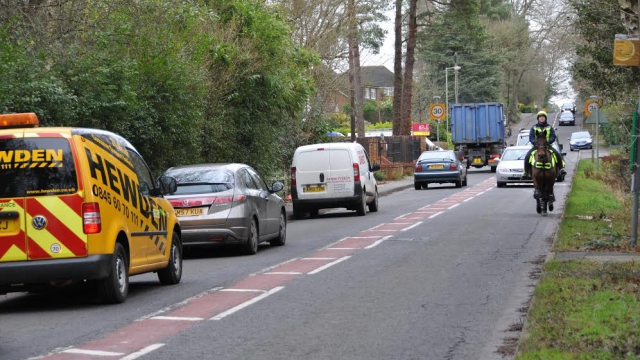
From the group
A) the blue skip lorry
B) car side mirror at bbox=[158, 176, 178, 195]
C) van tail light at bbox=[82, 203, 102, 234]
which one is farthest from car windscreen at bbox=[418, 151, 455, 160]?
van tail light at bbox=[82, 203, 102, 234]

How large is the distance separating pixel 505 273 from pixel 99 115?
879 centimetres

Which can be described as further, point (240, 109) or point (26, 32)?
point (240, 109)

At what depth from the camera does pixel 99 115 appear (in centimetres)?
1969

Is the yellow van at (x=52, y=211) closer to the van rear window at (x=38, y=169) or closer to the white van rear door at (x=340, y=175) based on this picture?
the van rear window at (x=38, y=169)

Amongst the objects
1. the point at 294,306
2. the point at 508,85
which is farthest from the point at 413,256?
the point at 508,85

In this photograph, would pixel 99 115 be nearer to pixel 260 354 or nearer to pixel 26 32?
pixel 26 32

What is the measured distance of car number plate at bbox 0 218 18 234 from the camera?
36.3 feet

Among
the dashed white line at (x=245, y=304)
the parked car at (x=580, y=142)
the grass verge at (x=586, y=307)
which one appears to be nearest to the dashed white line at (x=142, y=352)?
the dashed white line at (x=245, y=304)

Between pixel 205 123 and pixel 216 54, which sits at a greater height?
pixel 216 54

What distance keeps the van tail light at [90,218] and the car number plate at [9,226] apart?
0.69 meters

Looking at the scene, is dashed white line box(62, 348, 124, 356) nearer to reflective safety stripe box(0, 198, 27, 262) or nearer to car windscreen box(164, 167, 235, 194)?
reflective safety stripe box(0, 198, 27, 262)

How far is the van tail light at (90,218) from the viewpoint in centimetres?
1110

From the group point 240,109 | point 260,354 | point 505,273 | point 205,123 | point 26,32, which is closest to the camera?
point 260,354

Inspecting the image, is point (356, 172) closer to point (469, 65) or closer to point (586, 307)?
point (586, 307)
